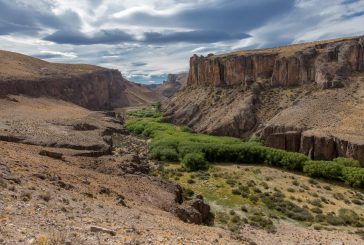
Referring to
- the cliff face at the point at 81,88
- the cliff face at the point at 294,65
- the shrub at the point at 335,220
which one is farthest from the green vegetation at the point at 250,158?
the cliff face at the point at 81,88

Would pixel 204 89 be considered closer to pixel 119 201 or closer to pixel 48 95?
pixel 48 95

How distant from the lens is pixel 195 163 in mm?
50531

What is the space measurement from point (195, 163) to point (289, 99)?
1286 inches

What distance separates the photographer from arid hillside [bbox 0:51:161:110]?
85.4 metres

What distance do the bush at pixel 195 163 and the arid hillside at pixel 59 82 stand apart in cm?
4111

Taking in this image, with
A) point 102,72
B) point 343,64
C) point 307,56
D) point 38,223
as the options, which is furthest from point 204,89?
point 38,223

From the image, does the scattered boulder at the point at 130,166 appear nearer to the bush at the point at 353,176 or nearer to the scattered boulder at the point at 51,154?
the scattered boulder at the point at 51,154

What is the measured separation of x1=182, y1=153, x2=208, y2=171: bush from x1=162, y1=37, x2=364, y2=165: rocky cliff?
14748 millimetres

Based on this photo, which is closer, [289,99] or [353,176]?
[353,176]

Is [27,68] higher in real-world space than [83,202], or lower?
higher

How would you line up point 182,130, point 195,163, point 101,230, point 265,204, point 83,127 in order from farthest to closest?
point 182,130 → point 83,127 → point 195,163 → point 265,204 → point 101,230

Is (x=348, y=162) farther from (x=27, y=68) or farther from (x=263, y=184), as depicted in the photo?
(x=27, y=68)

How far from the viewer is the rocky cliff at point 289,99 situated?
55647mm

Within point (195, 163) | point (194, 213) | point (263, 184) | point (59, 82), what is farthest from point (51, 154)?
point (59, 82)
